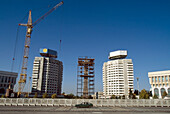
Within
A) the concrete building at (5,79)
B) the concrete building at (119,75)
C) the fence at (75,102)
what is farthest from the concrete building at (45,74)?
the fence at (75,102)

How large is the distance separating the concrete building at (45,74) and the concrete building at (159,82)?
10736cm

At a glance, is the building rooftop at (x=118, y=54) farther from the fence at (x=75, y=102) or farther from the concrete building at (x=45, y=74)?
the fence at (x=75, y=102)

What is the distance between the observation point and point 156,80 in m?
114

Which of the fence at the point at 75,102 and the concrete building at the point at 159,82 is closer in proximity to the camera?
the fence at the point at 75,102

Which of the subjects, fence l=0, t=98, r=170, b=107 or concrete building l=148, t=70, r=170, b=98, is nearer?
fence l=0, t=98, r=170, b=107

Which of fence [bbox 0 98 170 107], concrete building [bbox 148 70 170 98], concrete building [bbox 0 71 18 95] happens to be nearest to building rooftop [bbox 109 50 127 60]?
concrete building [bbox 148 70 170 98]

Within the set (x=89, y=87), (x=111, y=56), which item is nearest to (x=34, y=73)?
(x=89, y=87)

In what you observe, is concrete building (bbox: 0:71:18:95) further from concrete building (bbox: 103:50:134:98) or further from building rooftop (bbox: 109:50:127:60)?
building rooftop (bbox: 109:50:127:60)

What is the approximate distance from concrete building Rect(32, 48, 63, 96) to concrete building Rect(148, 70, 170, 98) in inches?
4227

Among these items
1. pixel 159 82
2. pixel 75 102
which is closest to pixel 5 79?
pixel 75 102

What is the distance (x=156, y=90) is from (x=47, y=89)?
111 meters

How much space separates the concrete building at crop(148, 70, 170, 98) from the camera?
355 feet

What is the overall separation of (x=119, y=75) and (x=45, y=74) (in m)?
82.8

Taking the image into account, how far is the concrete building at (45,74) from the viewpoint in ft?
543
